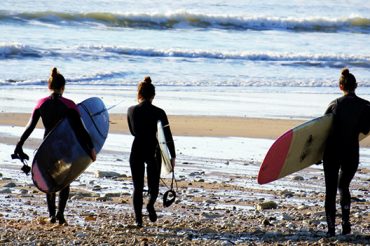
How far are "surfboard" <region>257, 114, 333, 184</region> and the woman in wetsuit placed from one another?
119 millimetres

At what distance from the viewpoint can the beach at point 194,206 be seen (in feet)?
26.4

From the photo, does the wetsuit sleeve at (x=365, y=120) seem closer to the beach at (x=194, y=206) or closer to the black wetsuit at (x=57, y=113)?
the beach at (x=194, y=206)

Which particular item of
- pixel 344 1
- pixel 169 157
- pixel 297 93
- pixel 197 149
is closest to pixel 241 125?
pixel 197 149

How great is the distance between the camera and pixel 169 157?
8766mm

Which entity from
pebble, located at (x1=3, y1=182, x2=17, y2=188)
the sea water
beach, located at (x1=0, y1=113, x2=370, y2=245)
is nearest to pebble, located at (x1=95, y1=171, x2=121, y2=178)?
beach, located at (x1=0, y1=113, x2=370, y2=245)

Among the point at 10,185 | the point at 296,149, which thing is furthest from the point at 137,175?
the point at 10,185

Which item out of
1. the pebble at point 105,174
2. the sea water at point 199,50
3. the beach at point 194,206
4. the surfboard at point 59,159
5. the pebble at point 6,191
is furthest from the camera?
the sea water at point 199,50

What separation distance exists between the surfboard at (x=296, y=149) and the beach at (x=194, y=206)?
50 cm

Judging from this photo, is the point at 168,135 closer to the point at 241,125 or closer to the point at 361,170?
the point at 361,170

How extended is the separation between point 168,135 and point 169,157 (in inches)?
9.2

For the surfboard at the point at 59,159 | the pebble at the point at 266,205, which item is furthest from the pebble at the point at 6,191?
the pebble at the point at 266,205

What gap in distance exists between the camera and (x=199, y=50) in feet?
103

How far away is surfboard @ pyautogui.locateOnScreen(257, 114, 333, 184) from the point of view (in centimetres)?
840

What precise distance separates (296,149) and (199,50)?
22851mm
